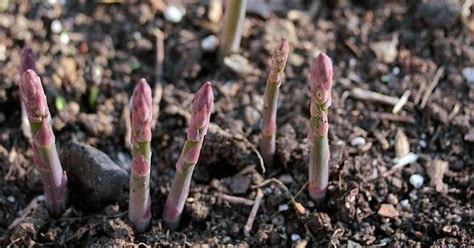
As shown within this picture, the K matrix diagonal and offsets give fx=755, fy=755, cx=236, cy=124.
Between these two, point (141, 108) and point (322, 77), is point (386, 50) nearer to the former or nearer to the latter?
point (322, 77)

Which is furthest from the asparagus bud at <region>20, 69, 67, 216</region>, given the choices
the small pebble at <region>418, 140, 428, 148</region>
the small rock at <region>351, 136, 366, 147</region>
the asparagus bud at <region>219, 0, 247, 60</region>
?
the small pebble at <region>418, 140, 428, 148</region>

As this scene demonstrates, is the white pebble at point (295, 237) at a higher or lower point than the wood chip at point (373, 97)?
lower

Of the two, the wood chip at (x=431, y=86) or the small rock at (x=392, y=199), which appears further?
the wood chip at (x=431, y=86)

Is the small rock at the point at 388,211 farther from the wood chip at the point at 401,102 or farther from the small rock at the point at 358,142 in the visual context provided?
the wood chip at the point at 401,102

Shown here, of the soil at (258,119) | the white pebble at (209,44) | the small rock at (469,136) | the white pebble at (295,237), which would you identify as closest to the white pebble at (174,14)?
the soil at (258,119)

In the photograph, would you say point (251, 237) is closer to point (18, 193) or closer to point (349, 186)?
point (349, 186)

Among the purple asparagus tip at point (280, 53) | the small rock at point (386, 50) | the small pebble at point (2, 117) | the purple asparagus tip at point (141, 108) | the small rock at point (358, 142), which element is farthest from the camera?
the small rock at point (386, 50)

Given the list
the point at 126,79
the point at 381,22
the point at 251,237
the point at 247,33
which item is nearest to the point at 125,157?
the point at 126,79

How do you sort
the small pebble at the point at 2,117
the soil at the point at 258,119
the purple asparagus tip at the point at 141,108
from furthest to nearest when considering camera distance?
the small pebble at the point at 2,117 → the soil at the point at 258,119 → the purple asparagus tip at the point at 141,108
